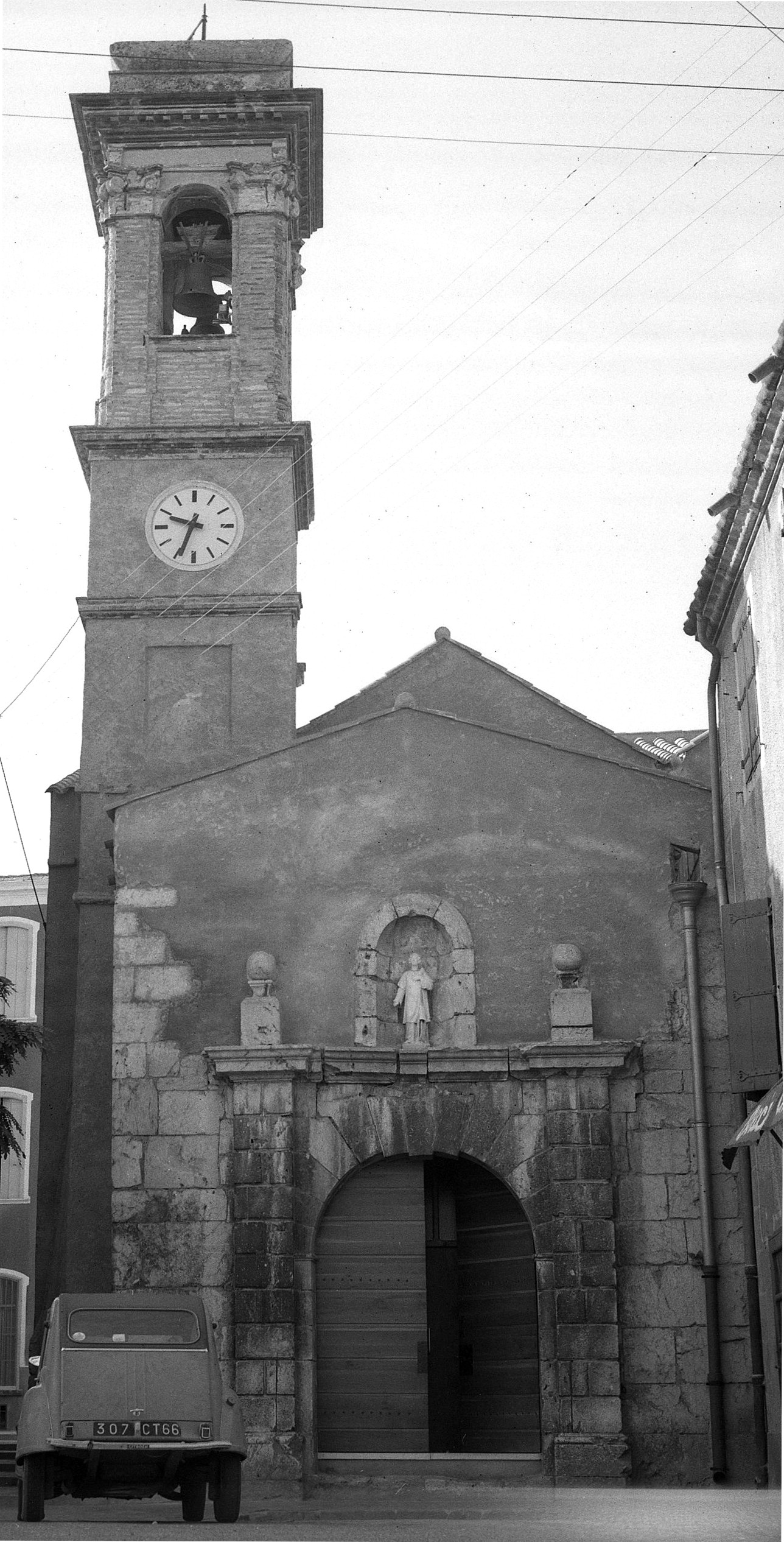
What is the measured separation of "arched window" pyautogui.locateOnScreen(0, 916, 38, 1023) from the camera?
30547 mm

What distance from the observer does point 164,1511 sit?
16484 mm

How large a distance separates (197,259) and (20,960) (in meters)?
10.9

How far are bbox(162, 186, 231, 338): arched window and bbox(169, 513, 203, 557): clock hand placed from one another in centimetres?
276

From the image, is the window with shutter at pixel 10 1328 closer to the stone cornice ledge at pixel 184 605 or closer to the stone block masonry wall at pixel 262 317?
the stone cornice ledge at pixel 184 605

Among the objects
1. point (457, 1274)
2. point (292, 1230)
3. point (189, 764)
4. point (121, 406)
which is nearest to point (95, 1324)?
point (292, 1230)

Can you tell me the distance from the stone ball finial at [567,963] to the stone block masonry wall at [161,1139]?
140 inches

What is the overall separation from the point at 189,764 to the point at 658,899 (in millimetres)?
6293

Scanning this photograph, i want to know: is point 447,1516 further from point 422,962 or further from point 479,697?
point 479,697

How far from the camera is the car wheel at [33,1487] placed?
14156 millimetres

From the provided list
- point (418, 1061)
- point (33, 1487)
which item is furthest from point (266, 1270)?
point (33, 1487)

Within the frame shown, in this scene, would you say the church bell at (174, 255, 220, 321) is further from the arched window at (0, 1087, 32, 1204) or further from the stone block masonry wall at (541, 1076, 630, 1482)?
the stone block masonry wall at (541, 1076, 630, 1482)

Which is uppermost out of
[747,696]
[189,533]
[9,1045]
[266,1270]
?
[189,533]

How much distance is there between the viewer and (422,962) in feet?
69.9

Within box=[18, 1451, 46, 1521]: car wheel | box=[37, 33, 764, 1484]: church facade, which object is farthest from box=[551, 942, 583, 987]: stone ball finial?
box=[18, 1451, 46, 1521]: car wheel
